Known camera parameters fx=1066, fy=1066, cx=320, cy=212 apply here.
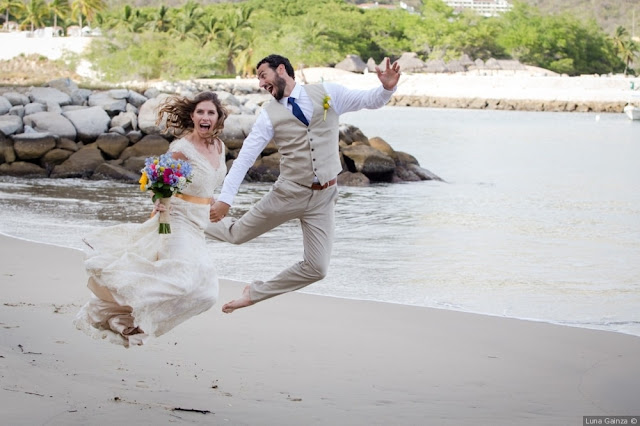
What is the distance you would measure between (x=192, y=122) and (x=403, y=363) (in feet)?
6.72

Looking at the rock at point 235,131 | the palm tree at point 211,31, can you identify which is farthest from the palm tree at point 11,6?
A: the rock at point 235,131

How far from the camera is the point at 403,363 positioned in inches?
269

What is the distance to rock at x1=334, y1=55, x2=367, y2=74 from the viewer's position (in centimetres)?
10350

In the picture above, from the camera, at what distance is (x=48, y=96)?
87.8 ft

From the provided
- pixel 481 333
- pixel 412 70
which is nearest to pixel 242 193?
pixel 481 333

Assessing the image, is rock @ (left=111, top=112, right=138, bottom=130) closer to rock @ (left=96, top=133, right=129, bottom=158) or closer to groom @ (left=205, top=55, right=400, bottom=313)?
rock @ (left=96, top=133, right=129, bottom=158)

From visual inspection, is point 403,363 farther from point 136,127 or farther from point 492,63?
point 492,63

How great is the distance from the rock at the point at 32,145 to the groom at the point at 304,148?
16948 millimetres

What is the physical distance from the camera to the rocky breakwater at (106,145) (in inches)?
893

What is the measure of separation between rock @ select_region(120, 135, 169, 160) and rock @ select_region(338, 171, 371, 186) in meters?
3.97

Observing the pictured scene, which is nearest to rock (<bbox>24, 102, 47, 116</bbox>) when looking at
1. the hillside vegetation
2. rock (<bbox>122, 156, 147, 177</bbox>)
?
rock (<bbox>122, 156, 147, 177</bbox>)

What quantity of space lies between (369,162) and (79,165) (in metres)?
6.42

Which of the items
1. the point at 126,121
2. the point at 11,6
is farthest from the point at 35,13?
the point at 126,121

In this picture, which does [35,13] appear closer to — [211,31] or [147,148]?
[211,31]
